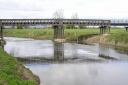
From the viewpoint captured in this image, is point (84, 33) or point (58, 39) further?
point (84, 33)

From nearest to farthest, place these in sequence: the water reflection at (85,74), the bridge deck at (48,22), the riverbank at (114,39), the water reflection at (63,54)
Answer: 1. the water reflection at (85,74)
2. the water reflection at (63,54)
3. the riverbank at (114,39)
4. the bridge deck at (48,22)

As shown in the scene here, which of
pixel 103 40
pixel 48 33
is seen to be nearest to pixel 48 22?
pixel 103 40

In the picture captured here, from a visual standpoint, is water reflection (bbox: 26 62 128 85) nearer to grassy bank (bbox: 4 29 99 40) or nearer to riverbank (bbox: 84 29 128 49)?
riverbank (bbox: 84 29 128 49)

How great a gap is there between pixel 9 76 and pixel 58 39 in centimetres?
7685

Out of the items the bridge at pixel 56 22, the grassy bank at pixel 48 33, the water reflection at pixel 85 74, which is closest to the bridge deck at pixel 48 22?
the bridge at pixel 56 22

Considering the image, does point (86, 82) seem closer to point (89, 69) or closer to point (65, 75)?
point (65, 75)

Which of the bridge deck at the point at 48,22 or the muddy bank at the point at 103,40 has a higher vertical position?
the bridge deck at the point at 48,22

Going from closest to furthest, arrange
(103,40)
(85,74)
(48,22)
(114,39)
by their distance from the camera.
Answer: (85,74), (114,39), (103,40), (48,22)

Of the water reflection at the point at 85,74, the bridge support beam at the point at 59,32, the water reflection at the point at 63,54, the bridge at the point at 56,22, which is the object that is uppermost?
the bridge at the point at 56,22

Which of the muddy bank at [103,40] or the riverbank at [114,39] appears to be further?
the muddy bank at [103,40]

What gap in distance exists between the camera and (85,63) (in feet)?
163

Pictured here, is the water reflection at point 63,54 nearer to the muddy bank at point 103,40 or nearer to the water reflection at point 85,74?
the water reflection at point 85,74

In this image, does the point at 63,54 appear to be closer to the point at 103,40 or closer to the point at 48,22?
the point at 103,40

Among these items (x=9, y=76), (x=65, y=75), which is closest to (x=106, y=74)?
(x=65, y=75)
